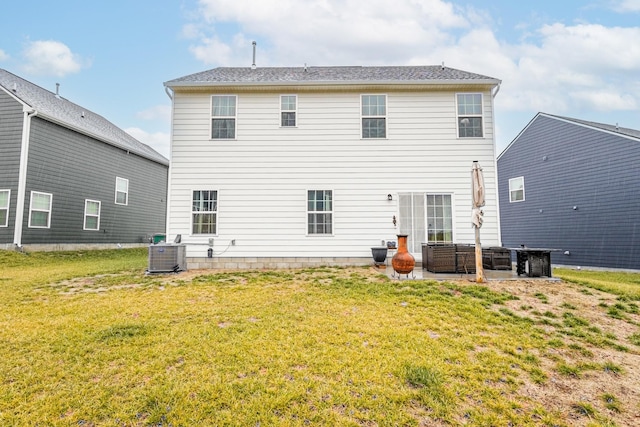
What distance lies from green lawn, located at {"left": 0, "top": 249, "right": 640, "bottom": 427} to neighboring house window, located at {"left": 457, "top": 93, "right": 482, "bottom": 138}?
5550 millimetres

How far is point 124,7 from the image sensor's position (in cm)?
1207

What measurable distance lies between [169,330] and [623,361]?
544cm

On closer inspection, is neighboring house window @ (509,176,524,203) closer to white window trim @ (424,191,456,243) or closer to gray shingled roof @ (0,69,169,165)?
white window trim @ (424,191,456,243)

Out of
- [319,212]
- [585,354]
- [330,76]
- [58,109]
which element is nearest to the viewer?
[585,354]

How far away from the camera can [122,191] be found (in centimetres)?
1595

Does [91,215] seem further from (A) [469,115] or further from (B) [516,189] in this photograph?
(B) [516,189]

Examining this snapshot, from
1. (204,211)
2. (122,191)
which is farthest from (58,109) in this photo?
(204,211)

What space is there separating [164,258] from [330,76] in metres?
7.55

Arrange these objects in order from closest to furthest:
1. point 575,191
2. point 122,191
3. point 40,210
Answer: point 40,210 < point 575,191 < point 122,191

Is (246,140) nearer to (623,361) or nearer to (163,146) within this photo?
(623,361)

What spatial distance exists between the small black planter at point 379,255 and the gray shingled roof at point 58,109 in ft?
44.3

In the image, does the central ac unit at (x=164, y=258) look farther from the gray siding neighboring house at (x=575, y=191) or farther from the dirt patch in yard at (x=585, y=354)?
the gray siding neighboring house at (x=575, y=191)

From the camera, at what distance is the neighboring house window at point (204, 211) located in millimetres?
9414

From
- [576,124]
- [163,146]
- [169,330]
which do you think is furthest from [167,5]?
[163,146]
